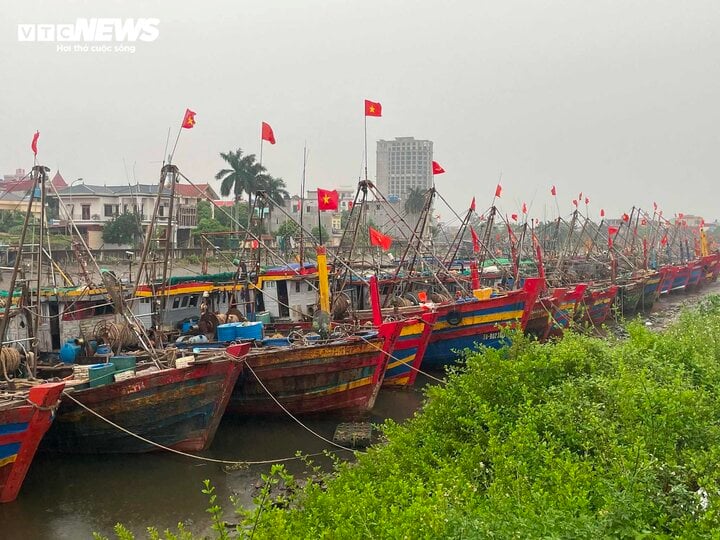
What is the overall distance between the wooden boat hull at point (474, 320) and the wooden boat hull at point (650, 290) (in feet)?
63.4

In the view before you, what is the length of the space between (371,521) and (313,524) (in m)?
0.71

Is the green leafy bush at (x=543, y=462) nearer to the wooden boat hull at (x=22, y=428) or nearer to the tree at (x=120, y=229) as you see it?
the wooden boat hull at (x=22, y=428)

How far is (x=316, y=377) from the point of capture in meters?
15.3

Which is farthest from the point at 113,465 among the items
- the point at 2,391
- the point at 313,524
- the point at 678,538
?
the point at 678,538

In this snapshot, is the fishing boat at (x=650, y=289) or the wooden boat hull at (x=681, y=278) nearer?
the fishing boat at (x=650, y=289)

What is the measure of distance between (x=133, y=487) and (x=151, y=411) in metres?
1.39

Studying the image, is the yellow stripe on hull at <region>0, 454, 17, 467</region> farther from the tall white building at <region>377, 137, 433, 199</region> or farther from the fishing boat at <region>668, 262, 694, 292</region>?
the tall white building at <region>377, 137, 433, 199</region>

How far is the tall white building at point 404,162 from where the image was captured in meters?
123

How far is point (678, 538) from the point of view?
520 cm

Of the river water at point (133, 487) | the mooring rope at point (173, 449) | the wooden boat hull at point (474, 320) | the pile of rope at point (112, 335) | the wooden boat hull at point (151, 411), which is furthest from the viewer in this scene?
the wooden boat hull at point (474, 320)

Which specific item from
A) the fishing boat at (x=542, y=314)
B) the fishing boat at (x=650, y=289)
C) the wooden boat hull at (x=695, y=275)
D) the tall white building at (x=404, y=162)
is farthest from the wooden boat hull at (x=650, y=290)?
the tall white building at (x=404, y=162)

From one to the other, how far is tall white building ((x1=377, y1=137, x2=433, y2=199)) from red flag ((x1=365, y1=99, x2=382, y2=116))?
10118 cm

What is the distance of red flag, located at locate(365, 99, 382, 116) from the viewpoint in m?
20.0

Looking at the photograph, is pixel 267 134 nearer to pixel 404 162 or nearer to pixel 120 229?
pixel 120 229
